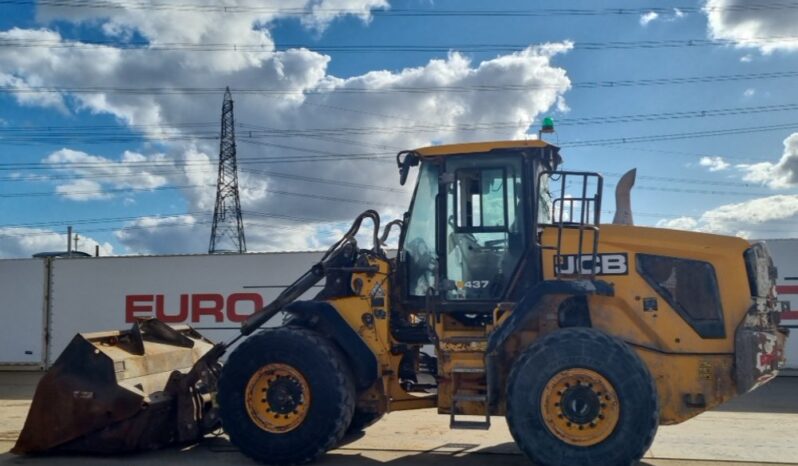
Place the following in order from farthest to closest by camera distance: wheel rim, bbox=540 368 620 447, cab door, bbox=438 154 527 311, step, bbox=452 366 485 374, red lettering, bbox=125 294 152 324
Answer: red lettering, bbox=125 294 152 324
cab door, bbox=438 154 527 311
step, bbox=452 366 485 374
wheel rim, bbox=540 368 620 447

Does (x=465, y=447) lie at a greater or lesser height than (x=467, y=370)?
lesser

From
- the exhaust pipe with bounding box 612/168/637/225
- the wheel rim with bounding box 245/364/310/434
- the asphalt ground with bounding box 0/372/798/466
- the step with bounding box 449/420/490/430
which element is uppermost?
the exhaust pipe with bounding box 612/168/637/225

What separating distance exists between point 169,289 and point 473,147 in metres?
11.6

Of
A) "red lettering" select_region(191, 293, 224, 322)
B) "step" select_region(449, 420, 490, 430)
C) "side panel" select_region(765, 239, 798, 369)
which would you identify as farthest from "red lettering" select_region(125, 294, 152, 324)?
"side panel" select_region(765, 239, 798, 369)

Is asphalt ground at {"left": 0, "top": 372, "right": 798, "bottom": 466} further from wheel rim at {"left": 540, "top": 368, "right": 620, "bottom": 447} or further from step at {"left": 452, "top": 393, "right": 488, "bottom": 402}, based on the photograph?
wheel rim at {"left": 540, "top": 368, "right": 620, "bottom": 447}

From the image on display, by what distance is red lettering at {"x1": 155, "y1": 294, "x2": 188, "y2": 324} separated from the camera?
16.7 metres

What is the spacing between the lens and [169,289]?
1694cm

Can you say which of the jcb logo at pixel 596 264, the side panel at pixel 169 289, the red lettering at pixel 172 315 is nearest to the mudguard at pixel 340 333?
the jcb logo at pixel 596 264

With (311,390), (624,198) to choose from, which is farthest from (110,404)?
(624,198)

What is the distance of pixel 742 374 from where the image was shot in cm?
624

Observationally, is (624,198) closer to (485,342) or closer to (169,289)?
(485,342)

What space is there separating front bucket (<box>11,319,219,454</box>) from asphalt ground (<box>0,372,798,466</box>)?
0.58 feet

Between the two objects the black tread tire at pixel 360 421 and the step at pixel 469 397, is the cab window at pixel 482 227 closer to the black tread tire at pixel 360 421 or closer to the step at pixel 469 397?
the step at pixel 469 397

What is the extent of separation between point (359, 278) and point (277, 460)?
1.81 m
